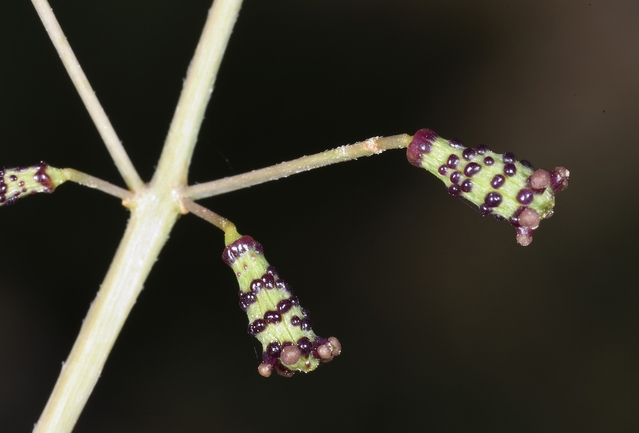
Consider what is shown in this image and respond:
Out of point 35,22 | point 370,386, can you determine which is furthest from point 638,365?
point 35,22

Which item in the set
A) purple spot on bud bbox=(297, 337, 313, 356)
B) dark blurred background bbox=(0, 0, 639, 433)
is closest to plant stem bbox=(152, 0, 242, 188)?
purple spot on bud bbox=(297, 337, 313, 356)

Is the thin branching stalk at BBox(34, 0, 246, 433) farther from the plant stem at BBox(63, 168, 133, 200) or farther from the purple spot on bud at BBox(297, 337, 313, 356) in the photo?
the purple spot on bud at BBox(297, 337, 313, 356)

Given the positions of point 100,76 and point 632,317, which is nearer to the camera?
point 100,76

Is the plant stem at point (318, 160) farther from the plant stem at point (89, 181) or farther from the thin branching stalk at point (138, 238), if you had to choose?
the plant stem at point (89, 181)

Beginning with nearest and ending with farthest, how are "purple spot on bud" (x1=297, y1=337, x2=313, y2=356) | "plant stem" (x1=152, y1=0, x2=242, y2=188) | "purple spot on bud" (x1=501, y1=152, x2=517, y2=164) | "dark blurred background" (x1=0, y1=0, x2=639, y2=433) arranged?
"purple spot on bud" (x1=297, y1=337, x2=313, y2=356)
"purple spot on bud" (x1=501, y1=152, x2=517, y2=164)
"plant stem" (x1=152, y1=0, x2=242, y2=188)
"dark blurred background" (x1=0, y1=0, x2=639, y2=433)

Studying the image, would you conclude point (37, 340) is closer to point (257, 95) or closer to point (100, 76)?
point (100, 76)

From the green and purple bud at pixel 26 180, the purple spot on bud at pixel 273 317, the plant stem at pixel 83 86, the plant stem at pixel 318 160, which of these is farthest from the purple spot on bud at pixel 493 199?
the green and purple bud at pixel 26 180
